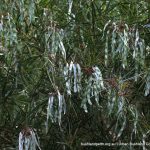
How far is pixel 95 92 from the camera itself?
1.59 metres

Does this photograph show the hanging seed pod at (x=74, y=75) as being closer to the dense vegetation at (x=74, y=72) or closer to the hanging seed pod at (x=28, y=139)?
the dense vegetation at (x=74, y=72)

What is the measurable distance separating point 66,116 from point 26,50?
33 cm

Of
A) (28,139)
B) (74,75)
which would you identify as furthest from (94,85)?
(28,139)

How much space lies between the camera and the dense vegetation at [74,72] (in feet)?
5.32

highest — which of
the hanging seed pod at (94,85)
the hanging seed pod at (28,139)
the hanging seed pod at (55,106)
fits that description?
the hanging seed pod at (94,85)

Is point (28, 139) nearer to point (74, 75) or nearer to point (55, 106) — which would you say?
point (55, 106)

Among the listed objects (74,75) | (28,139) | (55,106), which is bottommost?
(28,139)

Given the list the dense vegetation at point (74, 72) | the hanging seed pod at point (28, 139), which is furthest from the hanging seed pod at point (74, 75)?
the hanging seed pod at point (28, 139)

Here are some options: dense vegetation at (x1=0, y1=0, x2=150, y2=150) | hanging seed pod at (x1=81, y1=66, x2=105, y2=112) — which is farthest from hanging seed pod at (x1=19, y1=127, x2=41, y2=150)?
hanging seed pod at (x1=81, y1=66, x2=105, y2=112)

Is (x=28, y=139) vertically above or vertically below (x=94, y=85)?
below

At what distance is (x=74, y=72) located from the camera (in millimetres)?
1588

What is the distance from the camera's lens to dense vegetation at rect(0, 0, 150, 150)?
1.62 meters

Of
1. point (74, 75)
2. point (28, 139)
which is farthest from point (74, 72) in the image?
point (28, 139)

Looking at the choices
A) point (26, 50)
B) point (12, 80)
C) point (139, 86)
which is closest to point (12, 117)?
point (12, 80)
